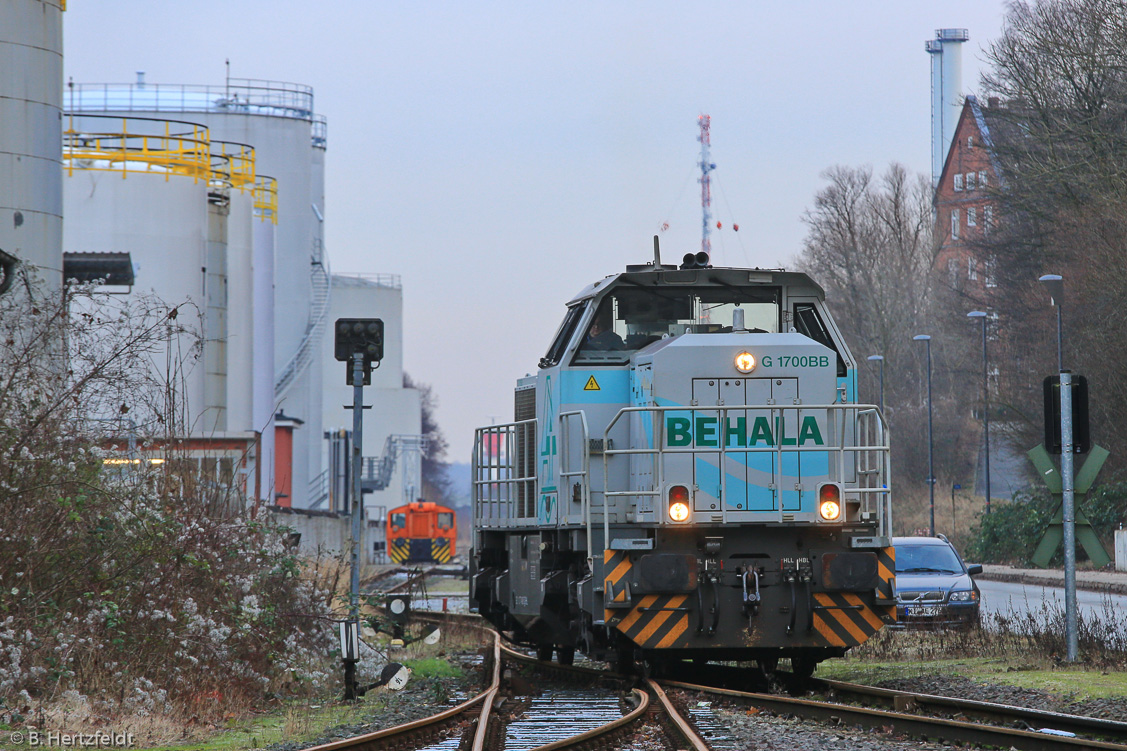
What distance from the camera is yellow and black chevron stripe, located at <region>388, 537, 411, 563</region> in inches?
2014

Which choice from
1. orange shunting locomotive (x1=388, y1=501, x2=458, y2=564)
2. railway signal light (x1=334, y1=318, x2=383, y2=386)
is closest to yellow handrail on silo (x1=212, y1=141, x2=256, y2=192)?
orange shunting locomotive (x1=388, y1=501, x2=458, y2=564)

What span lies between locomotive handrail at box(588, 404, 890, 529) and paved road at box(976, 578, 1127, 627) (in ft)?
28.9

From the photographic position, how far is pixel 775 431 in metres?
11.4

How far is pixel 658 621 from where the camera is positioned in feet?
36.3

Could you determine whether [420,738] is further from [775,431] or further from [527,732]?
[775,431]

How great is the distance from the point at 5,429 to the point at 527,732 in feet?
15.3

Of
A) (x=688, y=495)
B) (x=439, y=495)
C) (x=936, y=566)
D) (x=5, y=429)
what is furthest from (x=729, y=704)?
(x=439, y=495)

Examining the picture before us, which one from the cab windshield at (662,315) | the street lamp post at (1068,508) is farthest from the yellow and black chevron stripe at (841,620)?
the cab windshield at (662,315)

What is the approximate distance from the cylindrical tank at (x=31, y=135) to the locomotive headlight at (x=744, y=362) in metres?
10.7

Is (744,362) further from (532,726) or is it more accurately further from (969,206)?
(969,206)

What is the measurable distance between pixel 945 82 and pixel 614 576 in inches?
2978

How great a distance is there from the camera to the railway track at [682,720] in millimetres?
8180

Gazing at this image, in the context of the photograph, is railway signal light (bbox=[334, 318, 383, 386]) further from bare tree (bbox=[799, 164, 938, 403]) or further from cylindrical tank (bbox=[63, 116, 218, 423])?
bare tree (bbox=[799, 164, 938, 403])

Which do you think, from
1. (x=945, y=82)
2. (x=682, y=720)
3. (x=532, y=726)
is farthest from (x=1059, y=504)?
(x=945, y=82)
